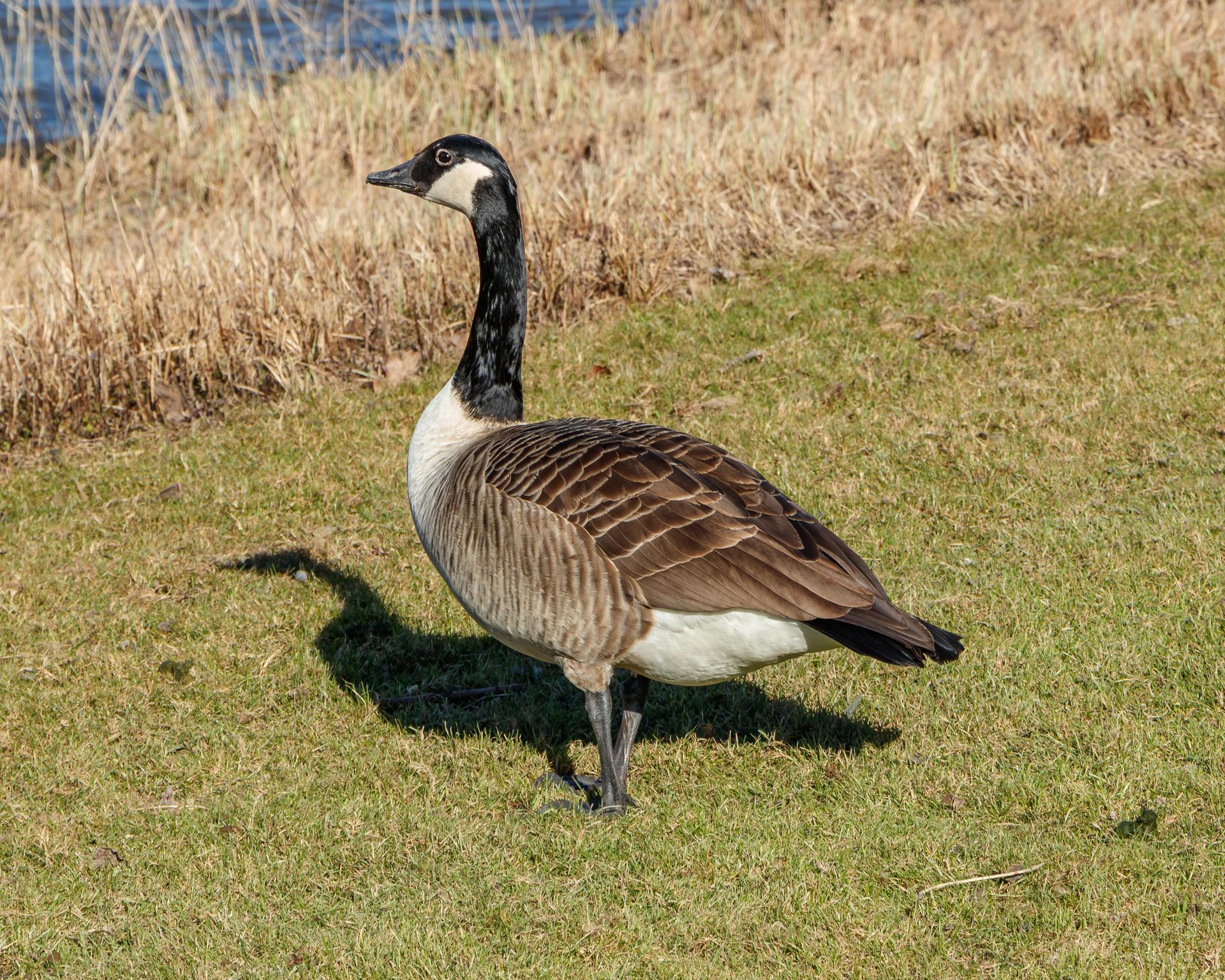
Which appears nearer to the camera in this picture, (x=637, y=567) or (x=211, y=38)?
(x=637, y=567)

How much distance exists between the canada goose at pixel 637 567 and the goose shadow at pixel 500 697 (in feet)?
2.05

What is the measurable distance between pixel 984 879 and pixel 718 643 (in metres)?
1.20

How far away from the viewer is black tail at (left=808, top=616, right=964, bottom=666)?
420 cm

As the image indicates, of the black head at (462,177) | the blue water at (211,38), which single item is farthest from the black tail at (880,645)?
the blue water at (211,38)

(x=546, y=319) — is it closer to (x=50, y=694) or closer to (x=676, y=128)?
(x=676, y=128)

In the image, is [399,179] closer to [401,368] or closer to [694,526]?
[694,526]

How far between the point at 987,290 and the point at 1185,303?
4.22ft

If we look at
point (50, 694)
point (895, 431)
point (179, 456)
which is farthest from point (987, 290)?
point (50, 694)

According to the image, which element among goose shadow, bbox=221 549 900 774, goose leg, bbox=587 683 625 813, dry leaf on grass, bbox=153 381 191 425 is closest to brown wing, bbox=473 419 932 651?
goose leg, bbox=587 683 625 813

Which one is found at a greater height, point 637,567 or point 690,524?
point 690,524

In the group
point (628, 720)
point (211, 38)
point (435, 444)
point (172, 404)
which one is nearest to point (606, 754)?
point (628, 720)

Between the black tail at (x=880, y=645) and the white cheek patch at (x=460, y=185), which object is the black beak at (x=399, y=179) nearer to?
the white cheek patch at (x=460, y=185)

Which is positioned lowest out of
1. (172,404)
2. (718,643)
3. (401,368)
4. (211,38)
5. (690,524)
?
(172,404)

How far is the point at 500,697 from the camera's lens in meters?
5.98
